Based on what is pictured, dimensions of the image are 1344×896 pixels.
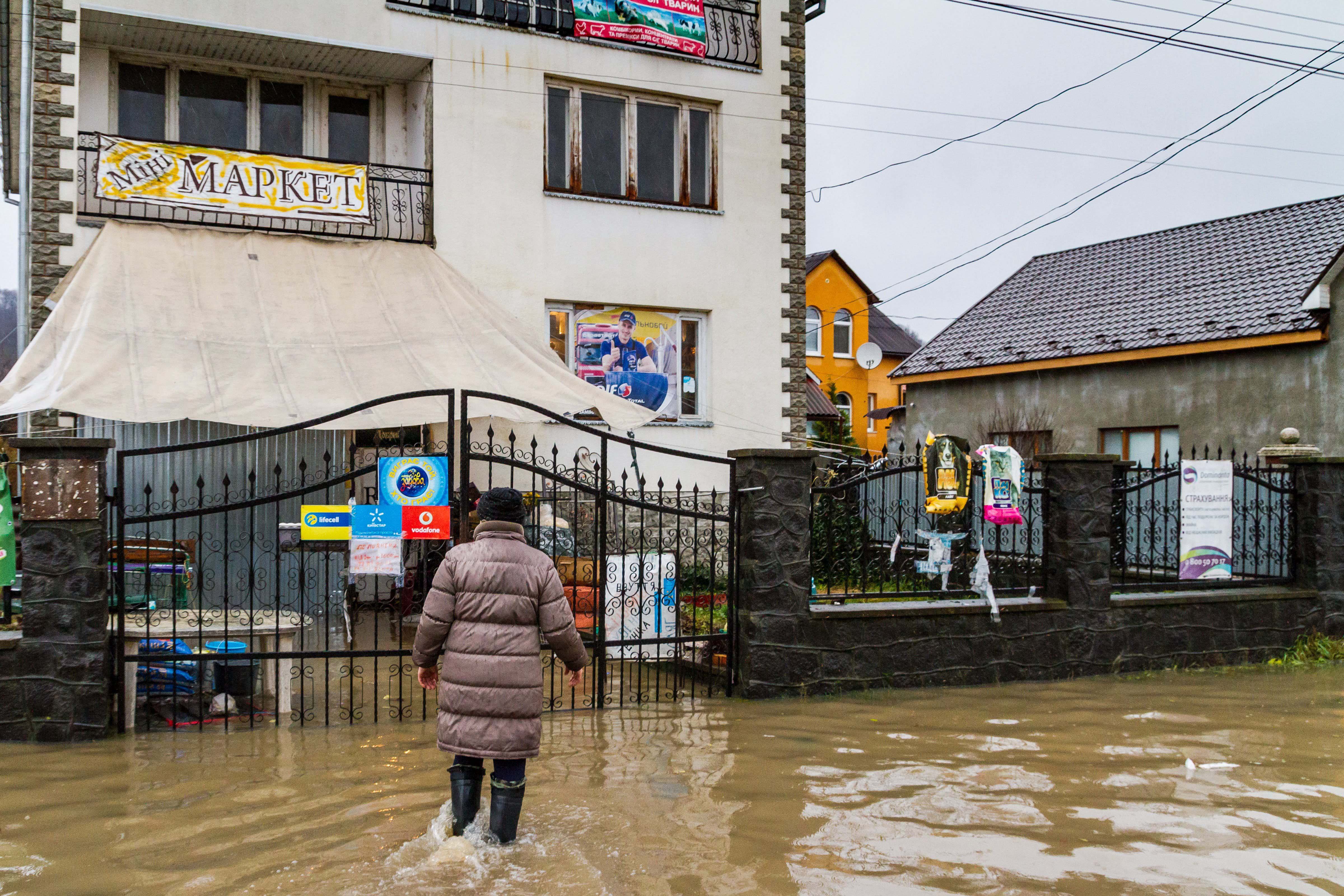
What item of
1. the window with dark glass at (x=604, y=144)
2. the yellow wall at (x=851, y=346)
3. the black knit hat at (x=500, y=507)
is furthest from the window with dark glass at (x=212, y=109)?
the yellow wall at (x=851, y=346)

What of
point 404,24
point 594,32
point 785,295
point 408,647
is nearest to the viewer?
point 408,647

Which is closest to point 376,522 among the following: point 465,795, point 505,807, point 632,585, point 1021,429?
point 632,585

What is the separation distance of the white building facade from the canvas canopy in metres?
0.43

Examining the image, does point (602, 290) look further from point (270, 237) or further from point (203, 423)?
point (203, 423)

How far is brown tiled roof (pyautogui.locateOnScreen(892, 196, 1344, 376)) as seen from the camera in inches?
652

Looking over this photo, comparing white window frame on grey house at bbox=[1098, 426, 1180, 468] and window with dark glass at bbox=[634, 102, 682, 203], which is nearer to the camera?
window with dark glass at bbox=[634, 102, 682, 203]

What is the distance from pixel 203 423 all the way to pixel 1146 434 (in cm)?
1393

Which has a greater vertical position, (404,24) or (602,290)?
(404,24)

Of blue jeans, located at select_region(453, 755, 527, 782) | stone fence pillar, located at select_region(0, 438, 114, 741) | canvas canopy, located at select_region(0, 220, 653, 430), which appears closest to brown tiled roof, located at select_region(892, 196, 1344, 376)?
canvas canopy, located at select_region(0, 220, 653, 430)

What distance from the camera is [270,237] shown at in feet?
41.4

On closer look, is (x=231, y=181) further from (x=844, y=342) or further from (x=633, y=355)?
(x=844, y=342)

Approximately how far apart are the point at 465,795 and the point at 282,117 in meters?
10.9

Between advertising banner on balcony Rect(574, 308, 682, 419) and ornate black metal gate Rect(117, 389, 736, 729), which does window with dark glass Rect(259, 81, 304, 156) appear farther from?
advertising banner on balcony Rect(574, 308, 682, 419)

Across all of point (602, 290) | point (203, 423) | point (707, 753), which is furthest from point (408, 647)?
point (602, 290)
